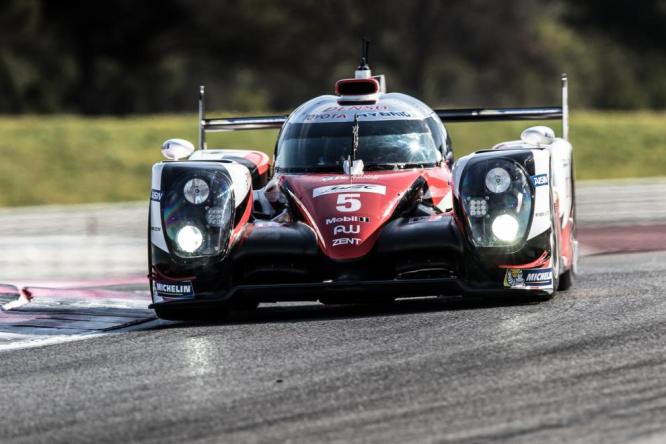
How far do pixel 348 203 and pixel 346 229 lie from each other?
26 centimetres

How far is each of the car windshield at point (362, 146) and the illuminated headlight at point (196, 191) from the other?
3.70 feet

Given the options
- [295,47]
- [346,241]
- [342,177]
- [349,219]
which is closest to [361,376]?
[346,241]

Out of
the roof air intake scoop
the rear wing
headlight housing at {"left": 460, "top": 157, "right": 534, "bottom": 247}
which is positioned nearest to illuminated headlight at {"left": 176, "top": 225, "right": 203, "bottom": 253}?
headlight housing at {"left": 460, "top": 157, "right": 534, "bottom": 247}

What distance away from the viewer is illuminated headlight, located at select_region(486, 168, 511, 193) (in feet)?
26.1

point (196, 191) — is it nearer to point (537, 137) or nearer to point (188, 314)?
point (188, 314)

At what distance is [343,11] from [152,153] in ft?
59.7

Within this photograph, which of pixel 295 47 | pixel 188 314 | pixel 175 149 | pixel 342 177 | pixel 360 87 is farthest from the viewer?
pixel 295 47

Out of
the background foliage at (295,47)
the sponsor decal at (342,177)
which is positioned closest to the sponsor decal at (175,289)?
the sponsor decal at (342,177)

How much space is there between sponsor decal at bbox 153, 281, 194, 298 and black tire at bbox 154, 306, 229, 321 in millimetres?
86

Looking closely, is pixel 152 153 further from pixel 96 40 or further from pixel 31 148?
pixel 96 40

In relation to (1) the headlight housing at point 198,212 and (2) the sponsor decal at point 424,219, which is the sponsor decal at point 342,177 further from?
(1) the headlight housing at point 198,212

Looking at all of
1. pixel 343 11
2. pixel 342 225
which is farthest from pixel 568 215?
pixel 343 11

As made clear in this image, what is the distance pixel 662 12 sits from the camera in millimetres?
47156

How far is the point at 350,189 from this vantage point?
8.39 meters
